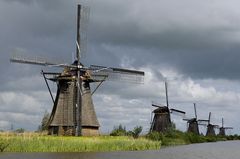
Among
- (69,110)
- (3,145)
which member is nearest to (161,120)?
(69,110)

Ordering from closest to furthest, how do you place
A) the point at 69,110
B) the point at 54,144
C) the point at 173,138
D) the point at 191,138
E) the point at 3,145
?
the point at 3,145 → the point at 54,144 → the point at 69,110 → the point at 173,138 → the point at 191,138

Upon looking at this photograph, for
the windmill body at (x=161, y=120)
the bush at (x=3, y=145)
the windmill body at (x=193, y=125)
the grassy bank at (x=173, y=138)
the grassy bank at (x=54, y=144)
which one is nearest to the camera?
the bush at (x=3, y=145)

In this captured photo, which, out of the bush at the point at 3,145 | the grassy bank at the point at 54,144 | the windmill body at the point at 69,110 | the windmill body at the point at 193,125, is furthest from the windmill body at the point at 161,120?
the bush at the point at 3,145

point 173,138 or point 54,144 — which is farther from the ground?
point 173,138

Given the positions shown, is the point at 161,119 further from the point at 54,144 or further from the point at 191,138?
the point at 54,144

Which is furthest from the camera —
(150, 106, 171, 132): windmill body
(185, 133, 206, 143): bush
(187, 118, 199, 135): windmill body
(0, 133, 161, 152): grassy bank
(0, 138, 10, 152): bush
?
(187, 118, 199, 135): windmill body

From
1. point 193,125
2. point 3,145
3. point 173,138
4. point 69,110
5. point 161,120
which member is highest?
point 193,125

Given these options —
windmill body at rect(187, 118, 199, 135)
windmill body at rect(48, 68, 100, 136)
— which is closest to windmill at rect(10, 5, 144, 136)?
windmill body at rect(48, 68, 100, 136)

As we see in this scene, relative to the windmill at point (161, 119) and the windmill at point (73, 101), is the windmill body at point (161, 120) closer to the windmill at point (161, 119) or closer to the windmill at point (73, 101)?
the windmill at point (161, 119)

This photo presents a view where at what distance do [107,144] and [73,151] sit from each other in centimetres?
323

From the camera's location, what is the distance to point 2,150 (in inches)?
1176

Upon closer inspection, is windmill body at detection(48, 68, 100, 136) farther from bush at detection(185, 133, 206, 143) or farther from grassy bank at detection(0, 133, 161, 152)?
bush at detection(185, 133, 206, 143)

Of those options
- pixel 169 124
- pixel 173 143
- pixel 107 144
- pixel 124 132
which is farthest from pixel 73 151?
pixel 169 124

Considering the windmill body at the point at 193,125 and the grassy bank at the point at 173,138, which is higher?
the windmill body at the point at 193,125
